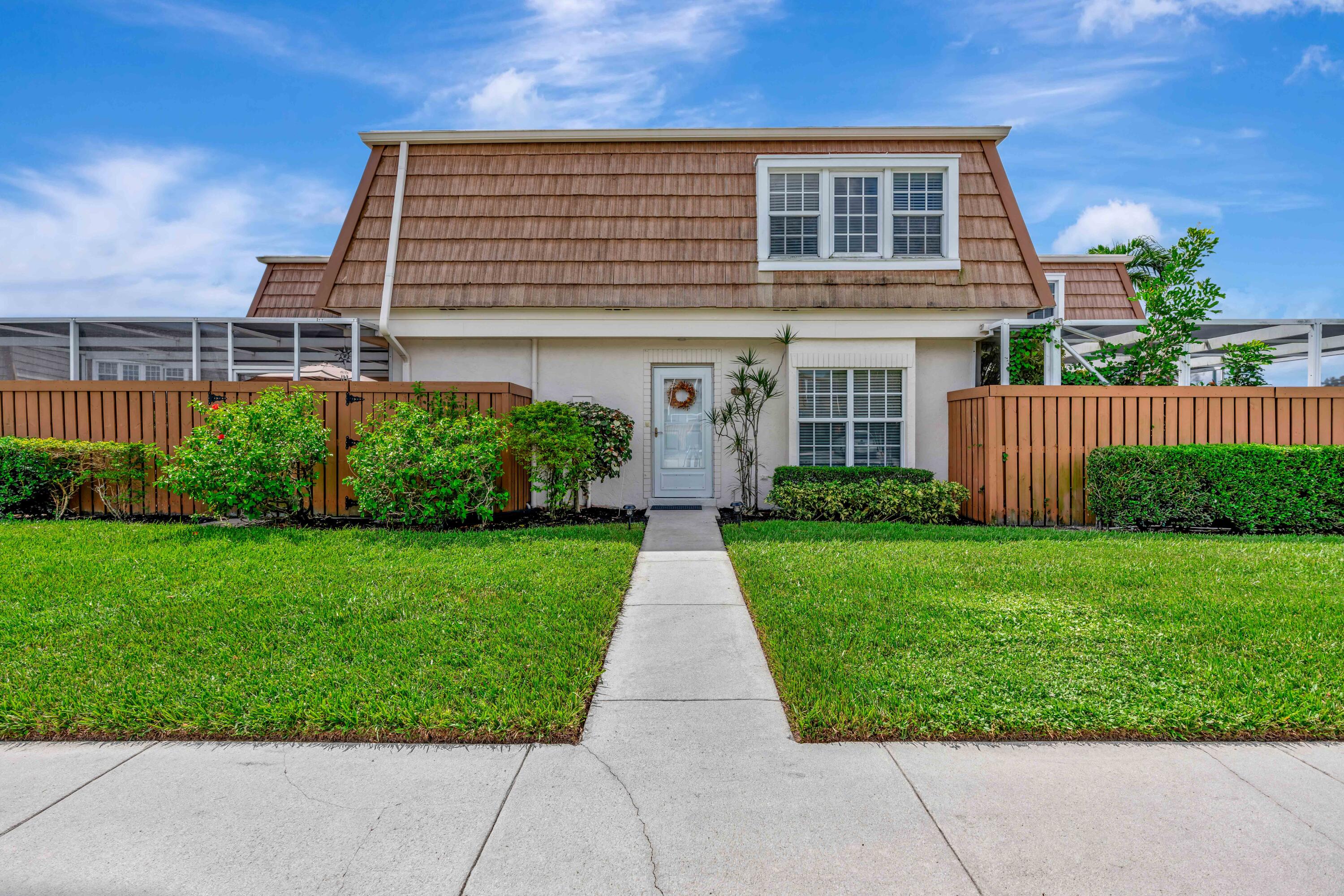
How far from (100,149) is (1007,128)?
16354mm

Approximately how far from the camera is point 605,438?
30.5ft

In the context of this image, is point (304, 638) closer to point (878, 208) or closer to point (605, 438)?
point (605, 438)

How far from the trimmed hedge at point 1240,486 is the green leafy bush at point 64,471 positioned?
12612 millimetres

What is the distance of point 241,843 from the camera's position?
2264mm

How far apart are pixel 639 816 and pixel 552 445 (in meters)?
6.21

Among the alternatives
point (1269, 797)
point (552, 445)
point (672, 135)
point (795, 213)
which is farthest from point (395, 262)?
point (1269, 797)

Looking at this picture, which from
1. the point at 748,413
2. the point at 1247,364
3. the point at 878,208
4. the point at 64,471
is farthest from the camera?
the point at 878,208

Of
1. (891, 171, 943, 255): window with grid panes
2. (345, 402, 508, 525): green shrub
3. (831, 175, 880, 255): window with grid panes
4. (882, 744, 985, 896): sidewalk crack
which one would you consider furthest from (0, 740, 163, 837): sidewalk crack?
(891, 171, 943, 255): window with grid panes

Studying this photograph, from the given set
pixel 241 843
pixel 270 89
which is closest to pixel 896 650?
pixel 241 843

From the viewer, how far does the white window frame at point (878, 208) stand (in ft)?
33.3

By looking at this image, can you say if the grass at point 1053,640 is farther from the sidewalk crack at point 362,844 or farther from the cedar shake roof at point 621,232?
the cedar shake roof at point 621,232

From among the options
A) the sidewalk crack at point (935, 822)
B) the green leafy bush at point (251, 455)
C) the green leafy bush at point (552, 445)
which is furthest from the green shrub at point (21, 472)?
the sidewalk crack at point (935, 822)

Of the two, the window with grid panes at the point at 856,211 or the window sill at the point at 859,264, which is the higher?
the window with grid panes at the point at 856,211

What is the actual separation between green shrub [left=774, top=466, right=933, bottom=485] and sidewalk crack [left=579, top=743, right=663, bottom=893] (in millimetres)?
6861
